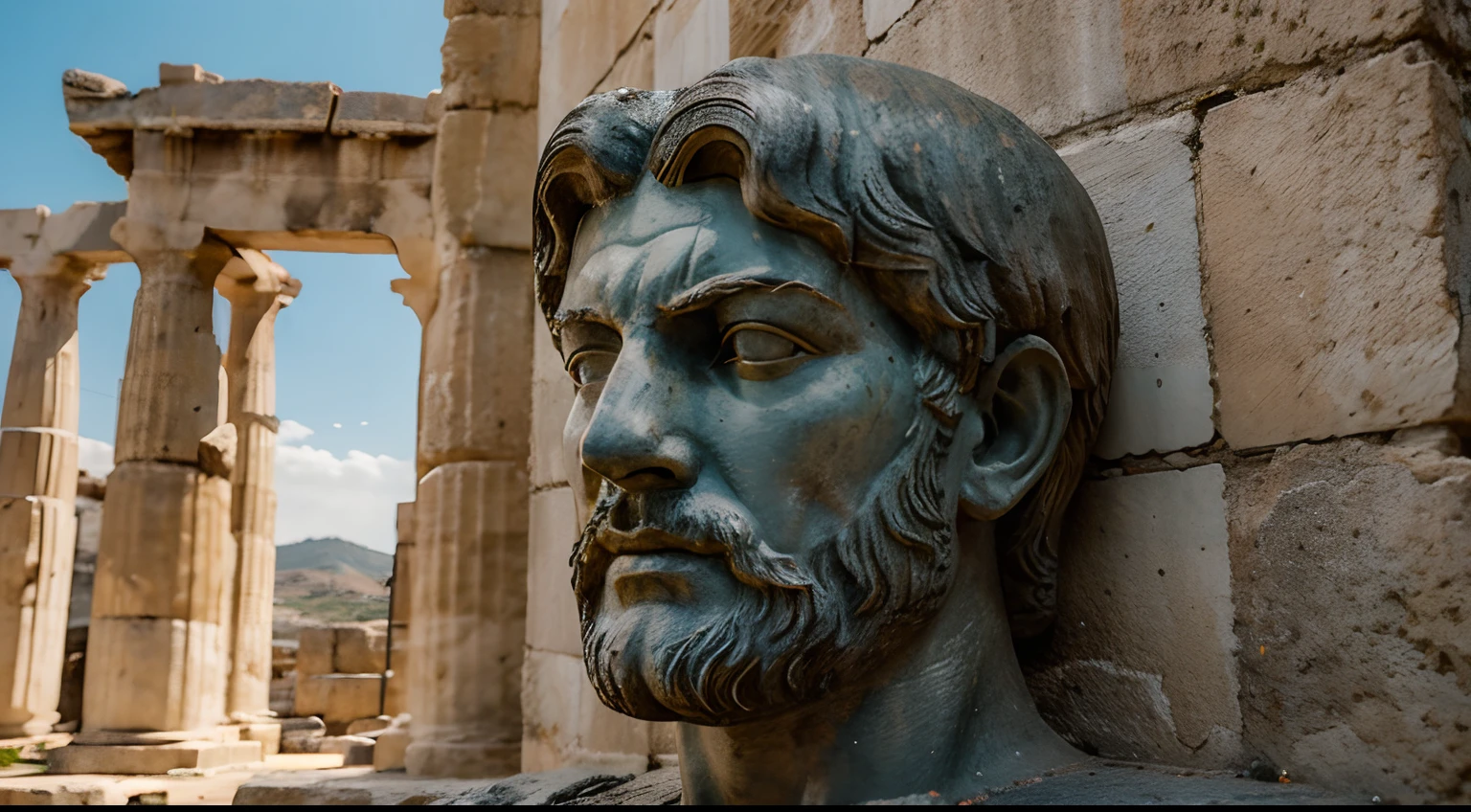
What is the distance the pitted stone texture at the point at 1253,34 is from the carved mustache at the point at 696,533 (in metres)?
0.97

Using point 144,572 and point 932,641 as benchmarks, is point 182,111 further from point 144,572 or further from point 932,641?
point 932,641

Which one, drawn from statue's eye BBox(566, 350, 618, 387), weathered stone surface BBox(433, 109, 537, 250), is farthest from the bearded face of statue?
weathered stone surface BBox(433, 109, 537, 250)

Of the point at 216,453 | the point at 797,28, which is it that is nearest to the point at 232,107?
the point at 216,453

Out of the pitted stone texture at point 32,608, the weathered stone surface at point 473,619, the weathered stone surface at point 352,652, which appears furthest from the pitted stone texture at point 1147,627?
the weathered stone surface at point 352,652

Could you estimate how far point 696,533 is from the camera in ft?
4.81

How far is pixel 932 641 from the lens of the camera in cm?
158

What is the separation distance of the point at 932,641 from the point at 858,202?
0.57 m

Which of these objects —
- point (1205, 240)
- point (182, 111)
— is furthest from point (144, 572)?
point (1205, 240)

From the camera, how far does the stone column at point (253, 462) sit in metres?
11.5

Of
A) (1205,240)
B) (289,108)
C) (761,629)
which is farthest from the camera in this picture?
(289,108)

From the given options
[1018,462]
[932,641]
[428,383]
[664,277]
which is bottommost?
[932,641]

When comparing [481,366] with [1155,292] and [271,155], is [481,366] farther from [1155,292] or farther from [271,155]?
[1155,292]

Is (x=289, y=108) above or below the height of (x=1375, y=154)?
above

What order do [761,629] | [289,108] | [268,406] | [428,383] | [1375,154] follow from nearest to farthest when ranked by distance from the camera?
[761,629] → [1375,154] → [428,383] → [289,108] → [268,406]
